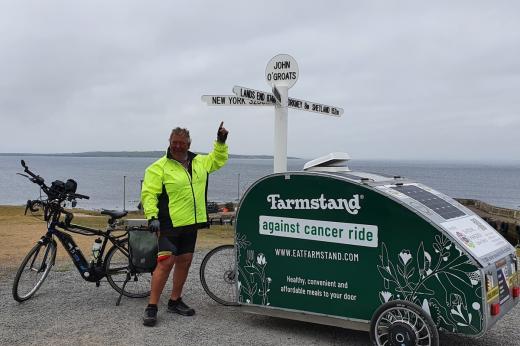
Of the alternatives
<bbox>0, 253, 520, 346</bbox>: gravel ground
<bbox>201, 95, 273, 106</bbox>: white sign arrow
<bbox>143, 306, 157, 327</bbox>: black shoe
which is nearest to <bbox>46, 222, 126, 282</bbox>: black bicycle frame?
<bbox>0, 253, 520, 346</bbox>: gravel ground

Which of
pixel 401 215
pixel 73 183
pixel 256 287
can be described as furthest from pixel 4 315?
pixel 401 215

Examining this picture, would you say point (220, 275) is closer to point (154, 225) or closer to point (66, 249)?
point (154, 225)

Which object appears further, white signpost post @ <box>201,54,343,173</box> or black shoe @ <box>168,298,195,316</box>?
white signpost post @ <box>201,54,343,173</box>

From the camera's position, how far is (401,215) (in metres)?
4.37

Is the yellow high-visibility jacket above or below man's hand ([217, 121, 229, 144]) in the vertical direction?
below

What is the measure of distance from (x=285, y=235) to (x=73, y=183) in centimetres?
259

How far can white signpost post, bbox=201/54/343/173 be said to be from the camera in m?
A: 6.48

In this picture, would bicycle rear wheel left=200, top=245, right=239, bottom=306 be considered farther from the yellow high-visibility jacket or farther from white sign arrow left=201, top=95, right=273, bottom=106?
white sign arrow left=201, top=95, right=273, bottom=106

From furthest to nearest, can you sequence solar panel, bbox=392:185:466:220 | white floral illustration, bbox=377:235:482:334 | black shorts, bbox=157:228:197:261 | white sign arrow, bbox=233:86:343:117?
white sign arrow, bbox=233:86:343:117
black shorts, bbox=157:228:197:261
solar panel, bbox=392:185:466:220
white floral illustration, bbox=377:235:482:334

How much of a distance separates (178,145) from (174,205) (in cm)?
61

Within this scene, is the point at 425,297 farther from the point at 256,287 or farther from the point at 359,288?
the point at 256,287

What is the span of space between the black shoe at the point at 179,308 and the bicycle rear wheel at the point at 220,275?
0.46 metres

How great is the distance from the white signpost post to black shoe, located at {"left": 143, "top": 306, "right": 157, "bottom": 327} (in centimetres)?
231

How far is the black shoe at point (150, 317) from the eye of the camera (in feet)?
16.9
